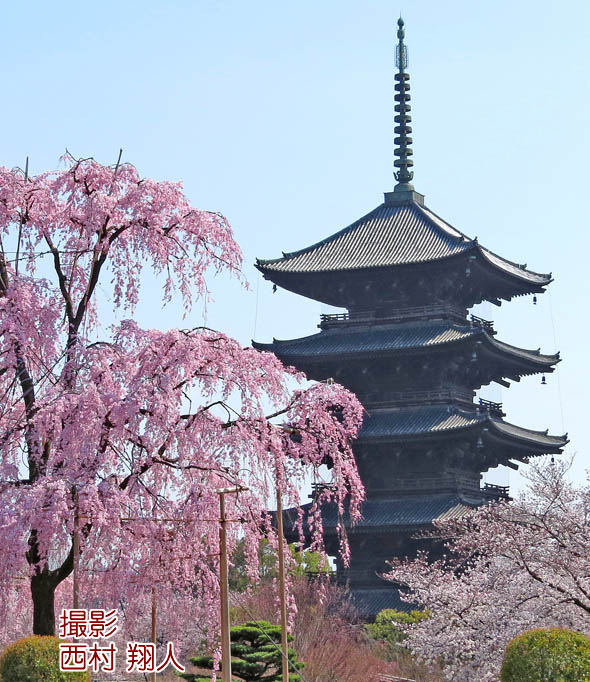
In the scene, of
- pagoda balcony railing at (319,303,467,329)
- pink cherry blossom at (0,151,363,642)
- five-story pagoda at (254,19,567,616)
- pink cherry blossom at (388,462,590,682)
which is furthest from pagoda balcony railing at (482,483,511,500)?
pink cherry blossom at (0,151,363,642)

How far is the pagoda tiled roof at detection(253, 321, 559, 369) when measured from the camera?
41812 mm

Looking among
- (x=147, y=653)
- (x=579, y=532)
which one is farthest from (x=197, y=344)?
(x=579, y=532)

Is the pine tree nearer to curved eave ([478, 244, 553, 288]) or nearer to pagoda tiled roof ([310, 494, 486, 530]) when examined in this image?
pagoda tiled roof ([310, 494, 486, 530])

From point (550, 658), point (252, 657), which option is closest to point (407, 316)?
point (252, 657)

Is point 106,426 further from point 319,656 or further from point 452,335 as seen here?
point 452,335

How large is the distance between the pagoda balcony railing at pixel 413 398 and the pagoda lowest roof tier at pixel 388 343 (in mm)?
1699

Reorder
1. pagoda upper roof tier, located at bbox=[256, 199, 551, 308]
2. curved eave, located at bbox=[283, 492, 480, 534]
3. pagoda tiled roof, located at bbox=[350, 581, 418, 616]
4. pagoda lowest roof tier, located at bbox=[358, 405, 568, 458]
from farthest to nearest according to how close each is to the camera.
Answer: pagoda upper roof tier, located at bbox=[256, 199, 551, 308], pagoda lowest roof tier, located at bbox=[358, 405, 568, 458], curved eave, located at bbox=[283, 492, 480, 534], pagoda tiled roof, located at bbox=[350, 581, 418, 616]

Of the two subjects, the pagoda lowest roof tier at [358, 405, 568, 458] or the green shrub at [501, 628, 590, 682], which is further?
the pagoda lowest roof tier at [358, 405, 568, 458]

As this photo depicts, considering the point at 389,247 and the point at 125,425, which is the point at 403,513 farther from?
the point at 125,425

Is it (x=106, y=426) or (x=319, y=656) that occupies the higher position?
(x=106, y=426)

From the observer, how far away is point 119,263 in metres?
18.5

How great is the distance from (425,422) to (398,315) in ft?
14.6

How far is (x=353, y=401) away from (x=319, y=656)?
12.7 metres

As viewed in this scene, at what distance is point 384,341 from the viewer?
140ft
